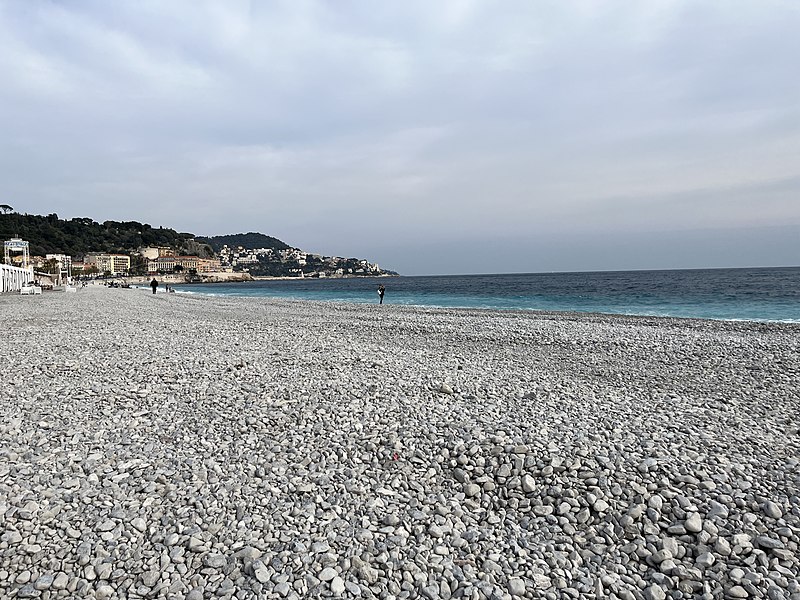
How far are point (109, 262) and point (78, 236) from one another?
22.6 meters

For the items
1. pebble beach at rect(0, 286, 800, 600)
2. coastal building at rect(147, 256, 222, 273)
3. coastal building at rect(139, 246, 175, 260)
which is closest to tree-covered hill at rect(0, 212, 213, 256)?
coastal building at rect(139, 246, 175, 260)

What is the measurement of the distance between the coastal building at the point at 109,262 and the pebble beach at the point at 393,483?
154940 millimetres

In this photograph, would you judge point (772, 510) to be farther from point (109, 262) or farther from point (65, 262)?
point (109, 262)

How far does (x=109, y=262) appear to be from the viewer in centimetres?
14762

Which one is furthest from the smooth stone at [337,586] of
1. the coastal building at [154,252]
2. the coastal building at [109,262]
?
the coastal building at [154,252]

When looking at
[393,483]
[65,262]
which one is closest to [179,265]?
[65,262]

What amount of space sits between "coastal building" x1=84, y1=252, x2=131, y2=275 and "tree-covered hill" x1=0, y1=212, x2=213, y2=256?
15.7ft

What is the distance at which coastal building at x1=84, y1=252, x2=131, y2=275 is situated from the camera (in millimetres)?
142500

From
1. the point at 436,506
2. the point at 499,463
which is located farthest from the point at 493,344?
the point at 436,506

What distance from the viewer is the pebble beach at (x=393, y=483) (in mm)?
3270

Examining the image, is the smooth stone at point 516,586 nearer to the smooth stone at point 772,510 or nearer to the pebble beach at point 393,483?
the pebble beach at point 393,483

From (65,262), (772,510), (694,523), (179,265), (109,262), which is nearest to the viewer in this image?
(694,523)

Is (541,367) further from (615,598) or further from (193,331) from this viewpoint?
(193,331)

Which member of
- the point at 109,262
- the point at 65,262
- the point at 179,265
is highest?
the point at 109,262
